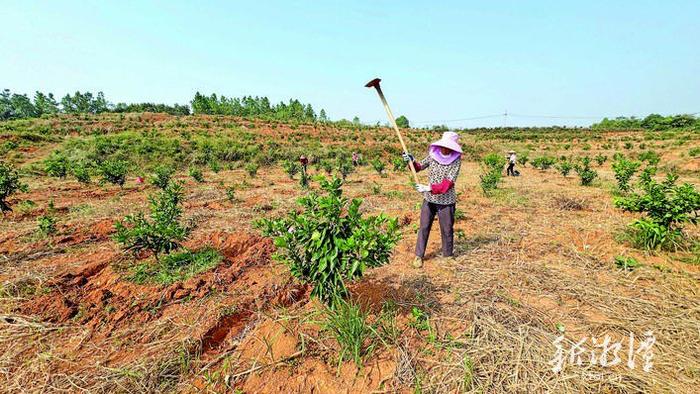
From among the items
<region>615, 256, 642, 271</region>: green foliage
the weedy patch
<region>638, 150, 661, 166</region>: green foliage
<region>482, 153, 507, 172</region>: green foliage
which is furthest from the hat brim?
<region>638, 150, 661, 166</region>: green foliage

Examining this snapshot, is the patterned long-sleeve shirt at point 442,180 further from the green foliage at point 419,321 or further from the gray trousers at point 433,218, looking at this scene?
the green foliage at point 419,321

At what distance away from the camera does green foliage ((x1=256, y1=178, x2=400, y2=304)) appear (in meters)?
2.55

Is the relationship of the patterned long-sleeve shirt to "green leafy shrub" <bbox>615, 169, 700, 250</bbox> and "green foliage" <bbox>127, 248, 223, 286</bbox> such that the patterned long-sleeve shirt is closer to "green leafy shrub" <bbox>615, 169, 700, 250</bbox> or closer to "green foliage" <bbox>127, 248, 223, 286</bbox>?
"green leafy shrub" <bbox>615, 169, 700, 250</bbox>

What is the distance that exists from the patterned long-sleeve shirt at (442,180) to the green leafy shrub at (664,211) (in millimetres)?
2481

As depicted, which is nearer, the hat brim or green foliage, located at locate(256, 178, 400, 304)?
green foliage, located at locate(256, 178, 400, 304)

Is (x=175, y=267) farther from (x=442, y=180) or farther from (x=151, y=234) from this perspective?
(x=442, y=180)

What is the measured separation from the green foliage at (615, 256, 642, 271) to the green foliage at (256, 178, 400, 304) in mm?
3328

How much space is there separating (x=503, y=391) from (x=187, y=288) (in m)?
3.39

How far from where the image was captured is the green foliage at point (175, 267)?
3904mm

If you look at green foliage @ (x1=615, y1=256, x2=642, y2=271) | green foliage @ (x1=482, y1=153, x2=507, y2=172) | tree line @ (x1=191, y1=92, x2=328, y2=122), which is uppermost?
tree line @ (x1=191, y1=92, x2=328, y2=122)

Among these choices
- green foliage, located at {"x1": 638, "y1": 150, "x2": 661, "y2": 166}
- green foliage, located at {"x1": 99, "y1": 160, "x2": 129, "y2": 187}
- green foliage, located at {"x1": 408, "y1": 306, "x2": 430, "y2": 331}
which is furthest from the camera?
green foliage, located at {"x1": 638, "y1": 150, "x2": 661, "y2": 166}

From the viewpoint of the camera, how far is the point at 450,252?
432 cm

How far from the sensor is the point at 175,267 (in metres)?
4.23

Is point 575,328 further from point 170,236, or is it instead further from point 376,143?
point 376,143
